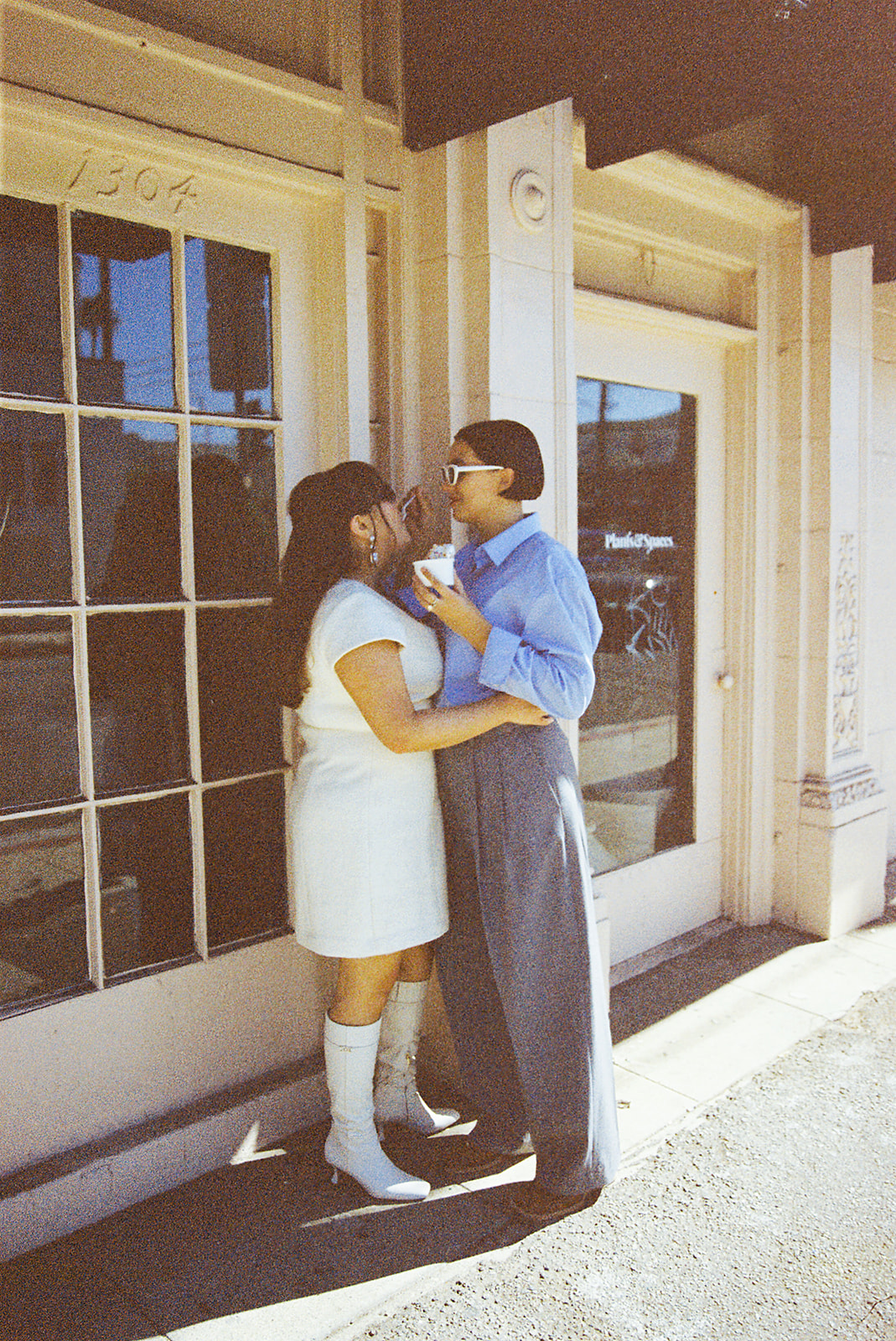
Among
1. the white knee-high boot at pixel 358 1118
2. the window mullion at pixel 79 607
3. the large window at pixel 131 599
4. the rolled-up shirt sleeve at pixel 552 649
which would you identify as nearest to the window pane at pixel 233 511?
the large window at pixel 131 599

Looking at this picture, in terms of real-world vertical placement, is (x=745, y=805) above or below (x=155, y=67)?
below

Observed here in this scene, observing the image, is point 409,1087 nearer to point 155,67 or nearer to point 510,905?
point 510,905

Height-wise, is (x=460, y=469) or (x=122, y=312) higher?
(x=122, y=312)

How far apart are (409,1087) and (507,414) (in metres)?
1.90

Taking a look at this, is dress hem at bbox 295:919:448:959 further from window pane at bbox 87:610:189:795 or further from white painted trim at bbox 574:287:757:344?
white painted trim at bbox 574:287:757:344

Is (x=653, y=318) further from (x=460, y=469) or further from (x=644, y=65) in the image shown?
(x=460, y=469)

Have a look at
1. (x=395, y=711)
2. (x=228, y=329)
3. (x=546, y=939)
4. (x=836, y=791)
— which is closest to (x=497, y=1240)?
(x=546, y=939)

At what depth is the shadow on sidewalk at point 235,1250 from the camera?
86.3 inches

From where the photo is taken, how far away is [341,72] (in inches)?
111

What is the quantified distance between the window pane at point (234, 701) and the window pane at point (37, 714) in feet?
1.15

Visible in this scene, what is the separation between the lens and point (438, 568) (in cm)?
224

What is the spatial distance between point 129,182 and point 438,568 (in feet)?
4.08

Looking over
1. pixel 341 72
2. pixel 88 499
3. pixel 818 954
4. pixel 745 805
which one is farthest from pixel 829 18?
pixel 818 954

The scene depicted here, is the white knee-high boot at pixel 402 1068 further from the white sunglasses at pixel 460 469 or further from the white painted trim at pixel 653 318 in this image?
the white painted trim at pixel 653 318
